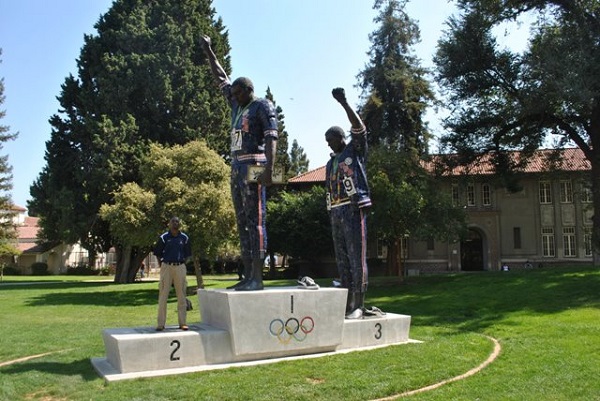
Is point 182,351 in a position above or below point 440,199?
below

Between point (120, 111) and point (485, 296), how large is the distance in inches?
983

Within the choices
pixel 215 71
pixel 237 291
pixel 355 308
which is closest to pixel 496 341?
pixel 355 308

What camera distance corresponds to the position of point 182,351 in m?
8.20

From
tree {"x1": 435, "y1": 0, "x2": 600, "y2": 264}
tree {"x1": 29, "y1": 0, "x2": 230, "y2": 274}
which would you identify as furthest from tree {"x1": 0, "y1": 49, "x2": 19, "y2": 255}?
tree {"x1": 435, "y1": 0, "x2": 600, "y2": 264}

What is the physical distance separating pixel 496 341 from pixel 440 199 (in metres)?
17.2

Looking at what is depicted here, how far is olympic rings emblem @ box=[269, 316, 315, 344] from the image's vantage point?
8.80 meters

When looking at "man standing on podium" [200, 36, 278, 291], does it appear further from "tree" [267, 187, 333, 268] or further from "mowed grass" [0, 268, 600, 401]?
"tree" [267, 187, 333, 268]

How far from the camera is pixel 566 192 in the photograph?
43.3 metres

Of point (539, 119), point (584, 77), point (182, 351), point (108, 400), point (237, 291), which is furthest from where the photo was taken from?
point (539, 119)

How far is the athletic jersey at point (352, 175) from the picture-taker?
10.4 meters

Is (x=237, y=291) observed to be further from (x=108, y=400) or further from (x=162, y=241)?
(x=108, y=400)

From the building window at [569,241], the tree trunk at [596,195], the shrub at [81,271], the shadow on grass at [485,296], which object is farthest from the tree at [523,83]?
the shrub at [81,271]

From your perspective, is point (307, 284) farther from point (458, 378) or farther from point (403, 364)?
point (458, 378)

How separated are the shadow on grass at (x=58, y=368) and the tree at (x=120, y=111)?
2527 centimetres
